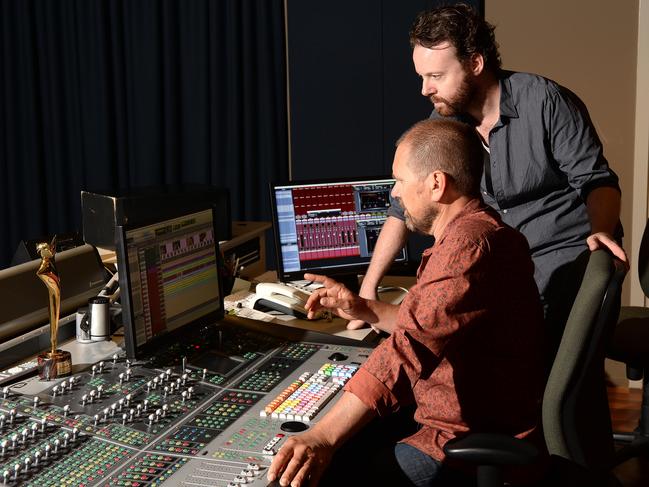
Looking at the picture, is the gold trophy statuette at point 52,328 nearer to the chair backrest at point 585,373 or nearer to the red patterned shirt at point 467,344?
the red patterned shirt at point 467,344

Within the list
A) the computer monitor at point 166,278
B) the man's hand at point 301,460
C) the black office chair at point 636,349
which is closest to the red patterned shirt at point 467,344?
the man's hand at point 301,460

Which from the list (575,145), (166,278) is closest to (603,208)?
(575,145)

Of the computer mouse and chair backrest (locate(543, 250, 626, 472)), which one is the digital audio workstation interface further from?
chair backrest (locate(543, 250, 626, 472))

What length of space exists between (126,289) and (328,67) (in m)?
2.42

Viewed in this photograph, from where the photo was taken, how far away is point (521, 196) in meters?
2.65

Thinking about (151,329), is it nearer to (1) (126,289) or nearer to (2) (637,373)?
(1) (126,289)

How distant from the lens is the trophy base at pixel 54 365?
2.06 metres

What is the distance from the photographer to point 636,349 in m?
2.94

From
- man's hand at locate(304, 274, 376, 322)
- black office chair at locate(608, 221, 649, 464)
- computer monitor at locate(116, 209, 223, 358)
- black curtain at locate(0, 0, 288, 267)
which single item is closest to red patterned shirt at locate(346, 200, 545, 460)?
man's hand at locate(304, 274, 376, 322)

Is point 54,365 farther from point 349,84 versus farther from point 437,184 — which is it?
point 349,84

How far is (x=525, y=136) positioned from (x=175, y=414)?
1.40 m

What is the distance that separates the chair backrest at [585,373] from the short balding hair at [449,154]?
1.05 ft

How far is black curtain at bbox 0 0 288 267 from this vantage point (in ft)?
14.1

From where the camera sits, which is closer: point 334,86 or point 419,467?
point 419,467
